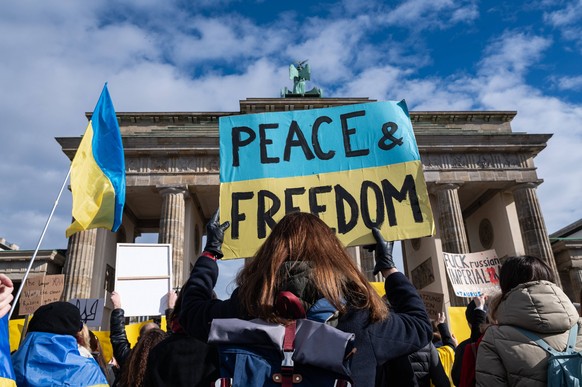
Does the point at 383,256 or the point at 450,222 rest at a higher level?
the point at 450,222

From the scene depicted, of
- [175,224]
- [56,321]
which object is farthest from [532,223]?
[56,321]

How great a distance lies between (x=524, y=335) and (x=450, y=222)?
863 inches

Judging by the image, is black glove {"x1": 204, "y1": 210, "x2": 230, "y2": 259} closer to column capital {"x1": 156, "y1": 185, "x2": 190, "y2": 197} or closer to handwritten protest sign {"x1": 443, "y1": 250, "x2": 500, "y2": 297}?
handwritten protest sign {"x1": 443, "y1": 250, "x2": 500, "y2": 297}

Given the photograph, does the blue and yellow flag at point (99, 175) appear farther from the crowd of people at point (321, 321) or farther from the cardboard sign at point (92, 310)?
the cardboard sign at point (92, 310)

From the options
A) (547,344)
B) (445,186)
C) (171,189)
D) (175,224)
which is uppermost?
(171,189)

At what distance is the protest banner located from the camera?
31.8 ft

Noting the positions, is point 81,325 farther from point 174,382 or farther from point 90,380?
point 174,382

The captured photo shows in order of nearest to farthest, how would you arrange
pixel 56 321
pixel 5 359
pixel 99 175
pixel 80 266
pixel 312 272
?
pixel 312 272
pixel 5 359
pixel 56 321
pixel 99 175
pixel 80 266

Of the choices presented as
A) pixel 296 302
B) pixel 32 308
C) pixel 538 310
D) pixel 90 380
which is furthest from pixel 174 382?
pixel 32 308

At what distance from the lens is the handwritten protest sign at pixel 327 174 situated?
4449 mm

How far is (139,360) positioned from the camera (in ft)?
10.9

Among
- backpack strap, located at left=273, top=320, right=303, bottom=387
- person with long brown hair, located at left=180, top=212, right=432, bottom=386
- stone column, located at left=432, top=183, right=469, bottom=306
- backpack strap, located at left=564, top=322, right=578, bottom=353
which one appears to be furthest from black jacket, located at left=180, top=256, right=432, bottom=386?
stone column, located at left=432, top=183, right=469, bottom=306

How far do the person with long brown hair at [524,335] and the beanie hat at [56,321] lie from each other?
2665mm

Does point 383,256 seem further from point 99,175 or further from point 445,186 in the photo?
point 445,186
